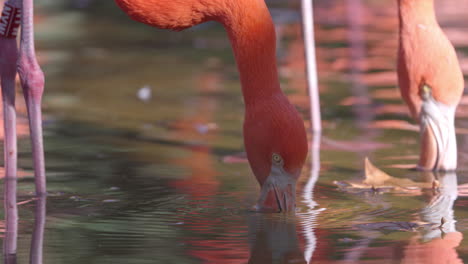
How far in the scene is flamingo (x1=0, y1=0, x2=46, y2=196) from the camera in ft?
13.4

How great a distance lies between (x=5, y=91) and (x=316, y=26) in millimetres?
5734

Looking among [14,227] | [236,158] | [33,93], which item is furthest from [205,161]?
[14,227]

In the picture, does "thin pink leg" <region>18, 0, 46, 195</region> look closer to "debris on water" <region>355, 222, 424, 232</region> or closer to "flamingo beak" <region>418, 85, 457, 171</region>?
"debris on water" <region>355, 222, 424, 232</region>

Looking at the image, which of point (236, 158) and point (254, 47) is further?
point (236, 158)

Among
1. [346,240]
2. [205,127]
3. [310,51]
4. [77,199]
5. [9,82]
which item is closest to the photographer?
[346,240]

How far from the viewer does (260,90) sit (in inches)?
152

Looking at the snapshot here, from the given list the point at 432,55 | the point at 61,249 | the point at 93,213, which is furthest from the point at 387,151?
the point at 61,249

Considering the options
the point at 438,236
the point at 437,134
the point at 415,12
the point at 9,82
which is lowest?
the point at 438,236

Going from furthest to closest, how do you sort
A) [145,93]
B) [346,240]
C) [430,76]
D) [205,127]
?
[145,93] < [205,127] < [430,76] < [346,240]

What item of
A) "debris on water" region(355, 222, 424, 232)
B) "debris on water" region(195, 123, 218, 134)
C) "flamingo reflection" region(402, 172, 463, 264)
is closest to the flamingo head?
"debris on water" region(355, 222, 424, 232)

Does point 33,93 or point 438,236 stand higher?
point 33,93

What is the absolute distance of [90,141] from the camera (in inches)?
215

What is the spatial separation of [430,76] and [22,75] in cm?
187

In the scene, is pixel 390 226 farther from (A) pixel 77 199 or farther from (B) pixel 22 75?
(B) pixel 22 75
